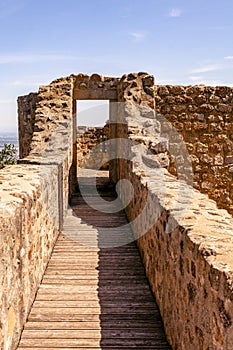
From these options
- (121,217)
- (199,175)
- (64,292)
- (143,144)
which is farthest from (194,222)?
(199,175)

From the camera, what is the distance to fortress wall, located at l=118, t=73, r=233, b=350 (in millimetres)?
1872

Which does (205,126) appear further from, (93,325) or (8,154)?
(8,154)

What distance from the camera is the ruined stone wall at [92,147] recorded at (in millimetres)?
12477

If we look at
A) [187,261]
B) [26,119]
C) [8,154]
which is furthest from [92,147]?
[187,261]

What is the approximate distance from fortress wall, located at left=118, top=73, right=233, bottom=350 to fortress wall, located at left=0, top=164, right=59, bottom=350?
3.59ft

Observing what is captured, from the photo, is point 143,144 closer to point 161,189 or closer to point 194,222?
point 161,189

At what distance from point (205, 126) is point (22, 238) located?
5.05m

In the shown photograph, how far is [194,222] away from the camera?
267cm

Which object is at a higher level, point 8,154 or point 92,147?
point 92,147

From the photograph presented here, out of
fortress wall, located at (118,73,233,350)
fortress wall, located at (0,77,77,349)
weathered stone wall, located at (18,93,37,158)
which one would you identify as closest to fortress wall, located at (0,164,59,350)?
fortress wall, located at (0,77,77,349)

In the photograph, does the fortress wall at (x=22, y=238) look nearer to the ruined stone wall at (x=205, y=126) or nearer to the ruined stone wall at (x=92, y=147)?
the ruined stone wall at (x=205, y=126)

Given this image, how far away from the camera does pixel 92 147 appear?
41.1 ft

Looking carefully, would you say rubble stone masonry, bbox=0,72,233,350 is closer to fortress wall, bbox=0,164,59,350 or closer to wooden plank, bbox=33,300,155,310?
fortress wall, bbox=0,164,59,350

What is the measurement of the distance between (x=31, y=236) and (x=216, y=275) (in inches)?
87.4
